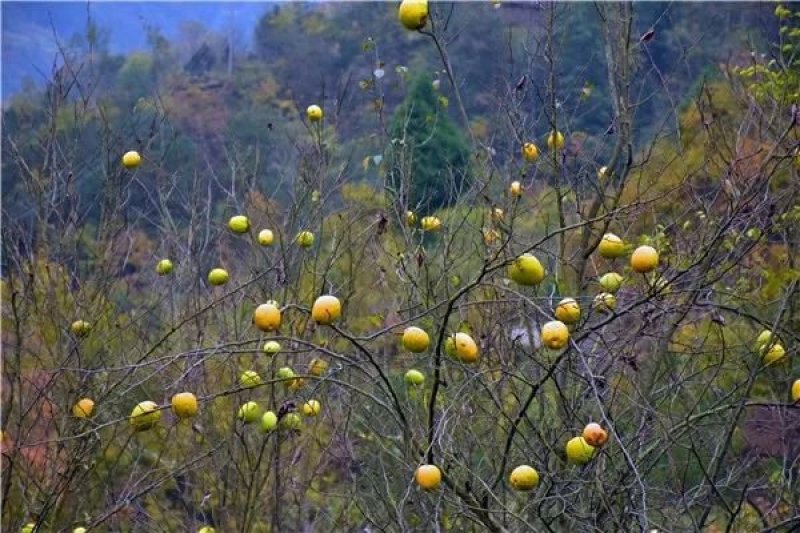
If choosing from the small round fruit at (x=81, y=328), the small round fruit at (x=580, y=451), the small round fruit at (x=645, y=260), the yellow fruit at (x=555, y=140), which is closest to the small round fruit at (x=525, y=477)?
the small round fruit at (x=580, y=451)

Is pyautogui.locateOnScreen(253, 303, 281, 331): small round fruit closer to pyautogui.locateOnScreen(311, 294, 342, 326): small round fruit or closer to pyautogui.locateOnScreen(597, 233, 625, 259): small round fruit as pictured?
pyautogui.locateOnScreen(311, 294, 342, 326): small round fruit

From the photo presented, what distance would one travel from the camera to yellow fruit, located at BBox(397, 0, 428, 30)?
218 cm

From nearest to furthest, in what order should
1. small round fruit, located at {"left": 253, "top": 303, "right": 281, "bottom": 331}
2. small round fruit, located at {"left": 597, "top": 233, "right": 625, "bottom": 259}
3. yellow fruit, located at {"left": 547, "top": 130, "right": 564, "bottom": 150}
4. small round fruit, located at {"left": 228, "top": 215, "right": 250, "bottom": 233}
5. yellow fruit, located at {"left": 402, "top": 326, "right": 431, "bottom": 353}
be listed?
small round fruit, located at {"left": 253, "top": 303, "right": 281, "bottom": 331}, yellow fruit, located at {"left": 402, "top": 326, "right": 431, "bottom": 353}, small round fruit, located at {"left": 597, "top": 233, "right": 625, "bottom": 259}, yellow fruit, located at {"left": 547, "top": 130, "right": 564, "bottom": 150}, small round fruit, located at {"left": 228, "top": 215, "right": 250, "bottom": 233}

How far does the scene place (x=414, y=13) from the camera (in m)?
2.18

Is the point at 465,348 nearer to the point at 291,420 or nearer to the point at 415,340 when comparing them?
the point at 415,340

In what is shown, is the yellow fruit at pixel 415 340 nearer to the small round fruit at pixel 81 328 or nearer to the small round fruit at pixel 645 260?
A: the small round fruit at pixel 645 260

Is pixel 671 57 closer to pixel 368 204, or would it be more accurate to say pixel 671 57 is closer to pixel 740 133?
pixel 368 204

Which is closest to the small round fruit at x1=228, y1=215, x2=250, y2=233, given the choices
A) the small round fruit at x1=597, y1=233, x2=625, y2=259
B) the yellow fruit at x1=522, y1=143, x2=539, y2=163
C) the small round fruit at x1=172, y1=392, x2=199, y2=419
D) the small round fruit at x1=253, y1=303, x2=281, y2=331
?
the yellow fruit at x1=522, y1=143, x2=539, y2=163

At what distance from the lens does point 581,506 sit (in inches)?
108

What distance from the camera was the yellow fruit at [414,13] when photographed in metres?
2.18

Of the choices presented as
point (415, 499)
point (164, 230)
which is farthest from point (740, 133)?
point (164, 230)

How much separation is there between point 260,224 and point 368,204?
2.15 ft

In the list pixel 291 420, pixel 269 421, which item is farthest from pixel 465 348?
pixel 291 420

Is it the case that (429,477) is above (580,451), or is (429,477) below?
above
